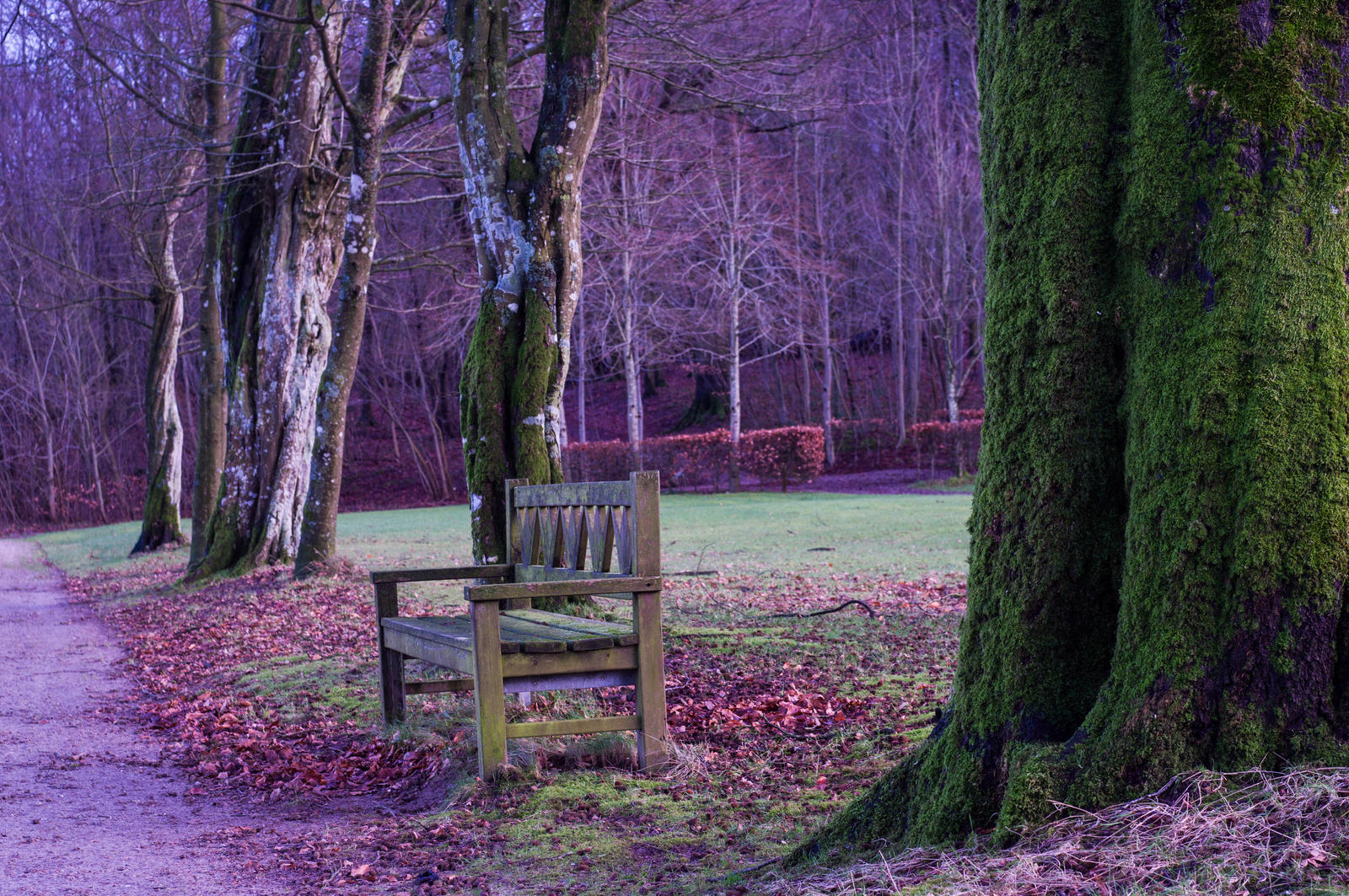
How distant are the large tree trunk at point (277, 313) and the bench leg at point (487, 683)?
10.0 metres

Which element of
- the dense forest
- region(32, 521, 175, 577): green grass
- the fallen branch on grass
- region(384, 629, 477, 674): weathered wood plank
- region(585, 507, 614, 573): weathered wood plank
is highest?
the dense forest

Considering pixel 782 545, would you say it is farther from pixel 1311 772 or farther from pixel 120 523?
pixel 120 523

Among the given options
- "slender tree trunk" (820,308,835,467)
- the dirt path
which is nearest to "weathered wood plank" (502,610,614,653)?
the dirt path

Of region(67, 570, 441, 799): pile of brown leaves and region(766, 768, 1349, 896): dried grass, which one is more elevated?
region(766, 768, 1349, 896): dried grass

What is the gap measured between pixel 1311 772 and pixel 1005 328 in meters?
1.31

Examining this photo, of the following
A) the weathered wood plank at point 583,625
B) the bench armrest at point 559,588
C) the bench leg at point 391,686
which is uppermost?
the bench armrest at point 559,588

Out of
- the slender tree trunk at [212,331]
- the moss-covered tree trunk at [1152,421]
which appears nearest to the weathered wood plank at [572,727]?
the moss-covered tree trunk at [1152,421]

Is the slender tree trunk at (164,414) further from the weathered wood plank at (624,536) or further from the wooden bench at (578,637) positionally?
the weathered wood plank at (624,536)

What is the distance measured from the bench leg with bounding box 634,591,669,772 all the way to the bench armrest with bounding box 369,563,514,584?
1435mm

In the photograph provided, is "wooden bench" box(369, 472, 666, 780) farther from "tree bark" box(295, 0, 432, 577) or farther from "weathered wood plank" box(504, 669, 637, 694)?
"tree bark" box(295, 0, 432, 577)

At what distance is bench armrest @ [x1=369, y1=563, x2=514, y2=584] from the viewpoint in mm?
5918

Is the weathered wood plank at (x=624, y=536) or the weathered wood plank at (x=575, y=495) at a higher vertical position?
the weathered wood plank at (x=575, y=495)

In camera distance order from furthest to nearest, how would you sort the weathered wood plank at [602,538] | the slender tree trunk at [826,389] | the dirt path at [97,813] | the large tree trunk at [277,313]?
1. the slender tree trunk at [826,389]
2. the large tree trunk at [277,313]
3. the weathered wood plank at [602,538]
4. the dirt path at [97,813]

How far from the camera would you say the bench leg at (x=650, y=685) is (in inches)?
188
